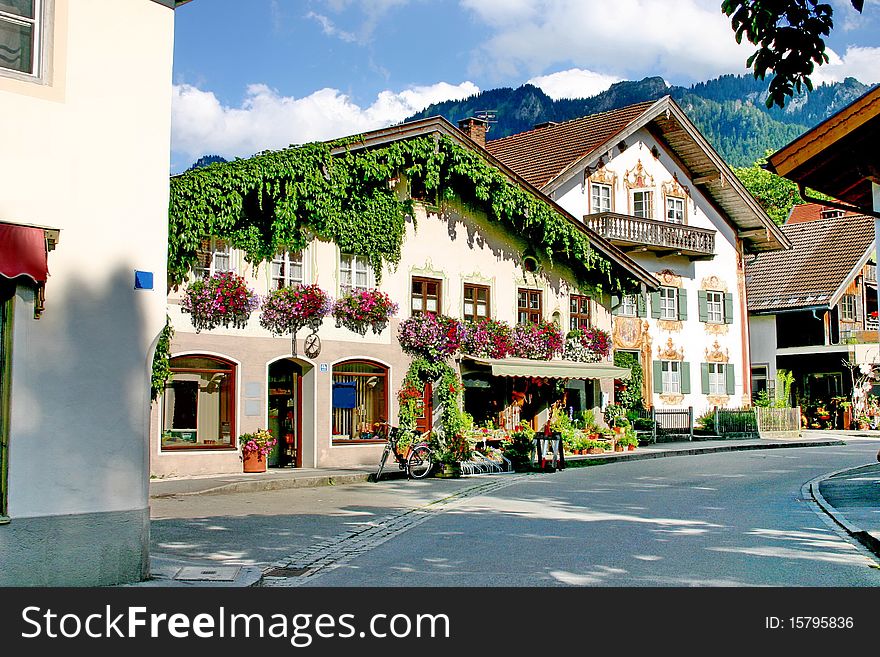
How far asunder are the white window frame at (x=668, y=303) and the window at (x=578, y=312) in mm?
7519

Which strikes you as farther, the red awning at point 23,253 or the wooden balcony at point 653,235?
the wooden balcony at point 653,235

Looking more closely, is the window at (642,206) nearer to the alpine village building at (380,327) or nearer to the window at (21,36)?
the alpine village building at (380,327)

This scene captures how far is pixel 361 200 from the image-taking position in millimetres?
25281

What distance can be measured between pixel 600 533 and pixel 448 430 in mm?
12092

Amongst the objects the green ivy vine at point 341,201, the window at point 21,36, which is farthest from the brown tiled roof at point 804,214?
the window at point 21,36

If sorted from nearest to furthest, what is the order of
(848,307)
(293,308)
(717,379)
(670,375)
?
1. (293,308)
2. (670,375)
3. (717,379)
4. (848,307)

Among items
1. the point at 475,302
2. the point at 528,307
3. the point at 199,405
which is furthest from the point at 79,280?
the point at 528,307

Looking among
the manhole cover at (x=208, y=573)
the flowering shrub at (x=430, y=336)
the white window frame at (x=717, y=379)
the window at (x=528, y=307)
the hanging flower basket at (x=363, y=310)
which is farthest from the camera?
the white window frame at (x=717, y=379)

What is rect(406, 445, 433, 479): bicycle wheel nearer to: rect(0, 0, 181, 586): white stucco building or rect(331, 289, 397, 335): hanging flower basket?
rect(331, 289, 397, 335): hanging flower basket

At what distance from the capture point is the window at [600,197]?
3644 centimetres

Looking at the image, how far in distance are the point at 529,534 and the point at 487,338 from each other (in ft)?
49.7

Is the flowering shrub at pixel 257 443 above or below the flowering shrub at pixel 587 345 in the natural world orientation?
below

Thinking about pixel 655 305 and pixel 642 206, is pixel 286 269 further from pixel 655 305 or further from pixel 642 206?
pixel 642 206

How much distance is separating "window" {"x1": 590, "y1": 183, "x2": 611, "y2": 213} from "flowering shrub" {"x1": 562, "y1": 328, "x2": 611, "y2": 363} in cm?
680
